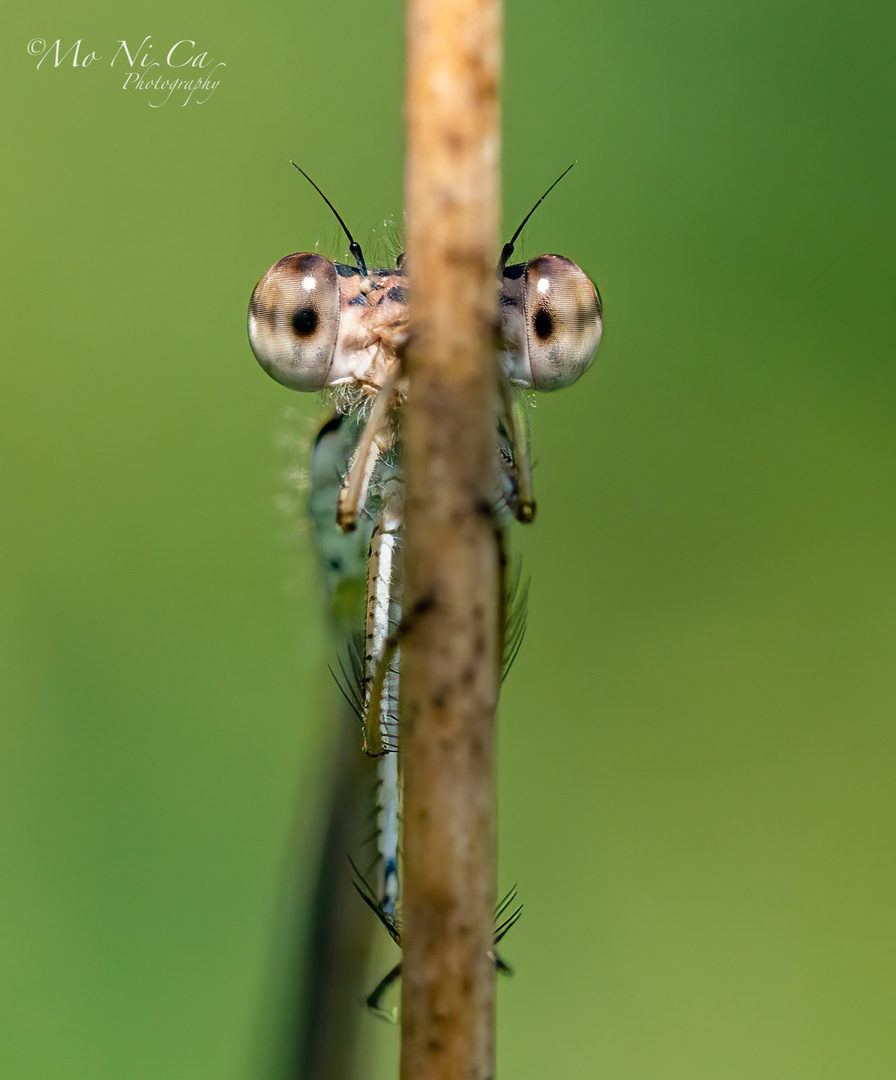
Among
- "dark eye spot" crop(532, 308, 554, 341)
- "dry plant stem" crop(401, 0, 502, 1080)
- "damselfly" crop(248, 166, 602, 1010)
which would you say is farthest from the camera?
"dark eye spot" crop(532, 308, 554, 341)

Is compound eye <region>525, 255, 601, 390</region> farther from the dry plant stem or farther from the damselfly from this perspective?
the dry plant stem

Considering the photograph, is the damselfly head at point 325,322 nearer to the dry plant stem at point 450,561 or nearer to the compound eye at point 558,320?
→ the compound eye at point 558,320

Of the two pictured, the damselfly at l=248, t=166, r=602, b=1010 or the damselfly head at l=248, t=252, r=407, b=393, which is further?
the damselfly head at l=248, t=252, r=407, b=393

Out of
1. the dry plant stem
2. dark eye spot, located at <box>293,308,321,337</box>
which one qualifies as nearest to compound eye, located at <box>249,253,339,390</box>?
dark eye spot, located at <box>293,308,321,337</box>

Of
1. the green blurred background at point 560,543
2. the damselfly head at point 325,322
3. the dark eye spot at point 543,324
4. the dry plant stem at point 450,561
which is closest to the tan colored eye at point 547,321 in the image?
the dark eye spot at point 543,324

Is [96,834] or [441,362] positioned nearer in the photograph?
[441,362]

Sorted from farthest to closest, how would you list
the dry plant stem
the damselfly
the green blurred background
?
the green blurred background → the damselfly → the dry plant stem

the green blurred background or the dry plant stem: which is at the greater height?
the green blurred background

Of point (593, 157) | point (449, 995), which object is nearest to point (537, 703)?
point (593, 157)

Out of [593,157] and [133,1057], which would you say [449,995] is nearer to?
[133,1057]
